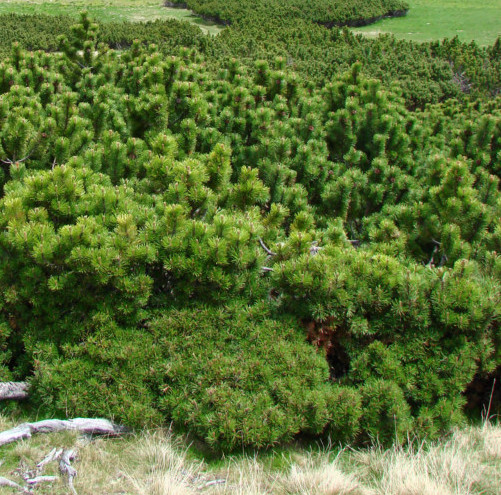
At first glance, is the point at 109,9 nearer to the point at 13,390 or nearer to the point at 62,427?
the point at 13,390

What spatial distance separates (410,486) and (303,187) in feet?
10.6

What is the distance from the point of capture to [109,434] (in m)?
3.60

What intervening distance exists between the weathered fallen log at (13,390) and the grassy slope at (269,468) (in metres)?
0.18

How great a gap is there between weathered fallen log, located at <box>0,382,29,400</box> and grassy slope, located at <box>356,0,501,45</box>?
27.5m

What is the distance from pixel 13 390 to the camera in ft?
12.3

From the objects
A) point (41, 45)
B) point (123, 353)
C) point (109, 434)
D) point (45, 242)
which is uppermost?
point (41, 45)

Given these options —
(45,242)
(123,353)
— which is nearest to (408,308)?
(123,353)

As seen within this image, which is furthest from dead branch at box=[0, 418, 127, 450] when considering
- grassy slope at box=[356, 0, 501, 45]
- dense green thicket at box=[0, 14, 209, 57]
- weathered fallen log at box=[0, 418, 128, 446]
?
grassy slope at box=[356, 0, 501, 45]

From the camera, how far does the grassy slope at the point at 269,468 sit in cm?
312

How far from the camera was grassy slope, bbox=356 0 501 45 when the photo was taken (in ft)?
89.9

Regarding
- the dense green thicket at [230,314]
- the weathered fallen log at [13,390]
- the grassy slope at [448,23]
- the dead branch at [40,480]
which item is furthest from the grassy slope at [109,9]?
the dead branch at [40,480]

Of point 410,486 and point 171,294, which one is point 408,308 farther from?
point 171,294

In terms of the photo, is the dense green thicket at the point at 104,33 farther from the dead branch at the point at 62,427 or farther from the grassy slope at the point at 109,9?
the dead branch at the point at 62,427

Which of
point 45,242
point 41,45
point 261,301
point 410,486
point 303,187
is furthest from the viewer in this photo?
point 41,45
